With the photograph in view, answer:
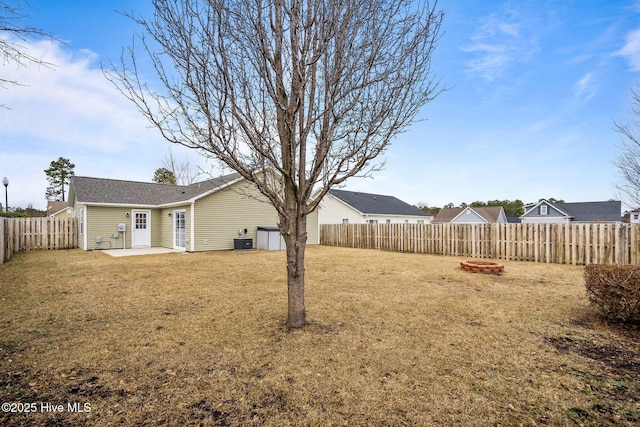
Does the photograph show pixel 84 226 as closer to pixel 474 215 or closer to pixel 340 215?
pixel 340 215

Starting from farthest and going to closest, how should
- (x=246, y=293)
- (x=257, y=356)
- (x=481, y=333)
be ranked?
(x=246, y=293), (x=481, y=333), (x=257, y=356)

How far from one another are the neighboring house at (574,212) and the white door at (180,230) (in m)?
35.0

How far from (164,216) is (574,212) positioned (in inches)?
1740

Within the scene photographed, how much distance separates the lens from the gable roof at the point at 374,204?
27.8 metres

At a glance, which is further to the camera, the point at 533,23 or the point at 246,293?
the point at 533,23

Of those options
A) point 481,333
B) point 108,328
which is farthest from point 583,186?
point 108,328

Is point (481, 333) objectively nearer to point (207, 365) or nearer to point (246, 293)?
point (207, 365)

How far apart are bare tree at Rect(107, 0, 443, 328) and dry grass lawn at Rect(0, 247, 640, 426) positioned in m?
1.20

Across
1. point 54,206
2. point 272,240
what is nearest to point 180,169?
point 54,206

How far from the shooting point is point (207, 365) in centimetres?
315

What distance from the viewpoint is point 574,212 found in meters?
35.8

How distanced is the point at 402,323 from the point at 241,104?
3.86m

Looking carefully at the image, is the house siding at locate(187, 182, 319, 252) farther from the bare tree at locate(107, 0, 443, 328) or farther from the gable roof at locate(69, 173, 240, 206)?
the bare tree at locate(107, 0, 443, 328)

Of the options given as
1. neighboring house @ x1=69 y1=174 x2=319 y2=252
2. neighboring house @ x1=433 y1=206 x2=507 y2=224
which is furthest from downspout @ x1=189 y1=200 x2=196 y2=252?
neighboring house @ x1=433 y1=206 x2=507 y2=224
